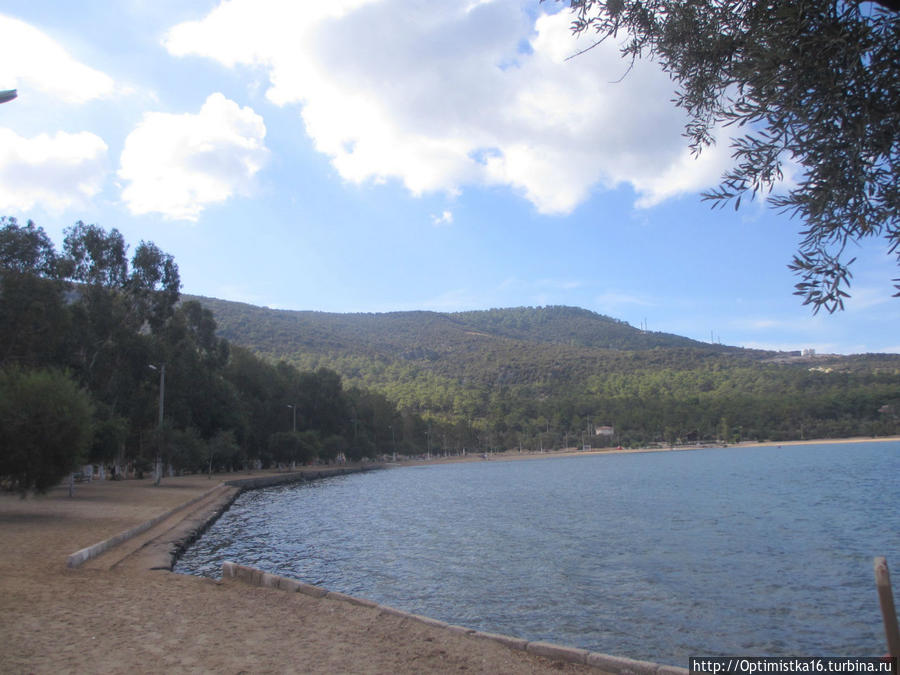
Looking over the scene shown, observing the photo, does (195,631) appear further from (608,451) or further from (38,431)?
(608,451)

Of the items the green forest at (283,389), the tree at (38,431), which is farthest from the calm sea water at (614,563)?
the green forest at (283,389)

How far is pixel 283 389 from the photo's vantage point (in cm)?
7394

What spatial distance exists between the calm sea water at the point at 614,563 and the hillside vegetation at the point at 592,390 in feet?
314

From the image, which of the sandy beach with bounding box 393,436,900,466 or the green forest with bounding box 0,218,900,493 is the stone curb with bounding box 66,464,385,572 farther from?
the sandy beach with bounding box 393,436,900,466

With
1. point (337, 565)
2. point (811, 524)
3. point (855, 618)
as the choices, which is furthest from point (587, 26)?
point (811, 524)

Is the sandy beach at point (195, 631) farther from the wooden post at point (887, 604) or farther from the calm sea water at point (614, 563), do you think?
the wooden post at point (887, 604)

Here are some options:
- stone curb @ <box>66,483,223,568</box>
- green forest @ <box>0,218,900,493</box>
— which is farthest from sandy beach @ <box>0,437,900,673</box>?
green forest @ <box>0,218,900,493</box>

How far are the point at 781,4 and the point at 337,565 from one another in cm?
1578

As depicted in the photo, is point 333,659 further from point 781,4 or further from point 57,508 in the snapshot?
point 57,508

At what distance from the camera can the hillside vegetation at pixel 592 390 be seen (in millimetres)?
126438

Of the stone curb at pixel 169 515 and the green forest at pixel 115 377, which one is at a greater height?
the green forest at pixel 115 377

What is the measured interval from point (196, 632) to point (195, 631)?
57 millimetres

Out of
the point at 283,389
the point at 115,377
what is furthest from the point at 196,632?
the point at 283,389

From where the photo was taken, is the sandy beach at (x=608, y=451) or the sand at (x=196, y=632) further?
the sandy beach at (x=608, y=451)
